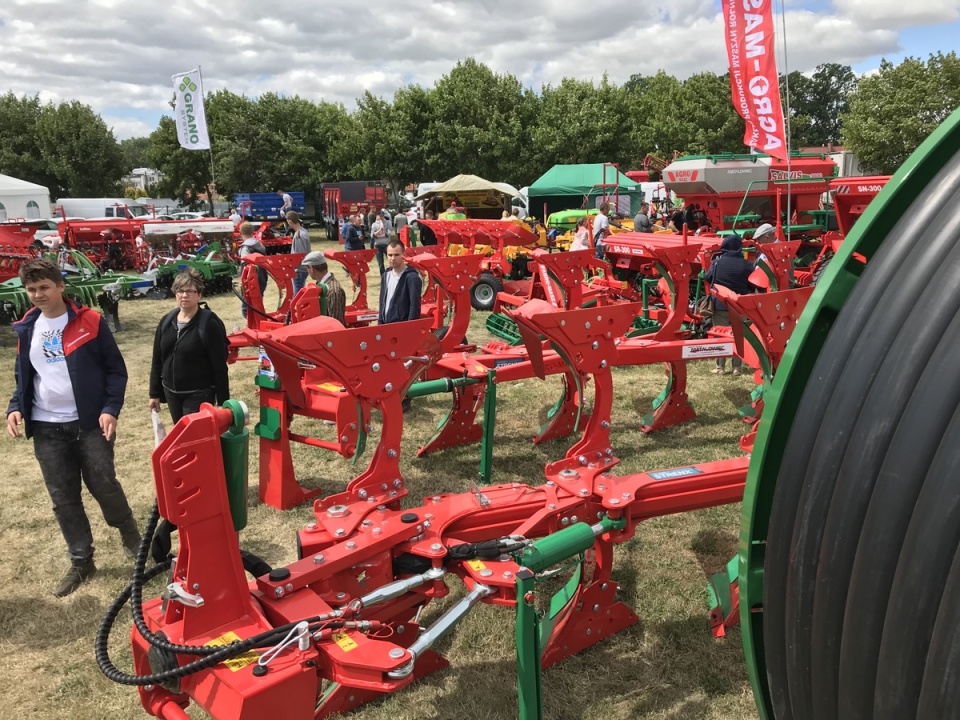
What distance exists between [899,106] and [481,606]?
1292 inches

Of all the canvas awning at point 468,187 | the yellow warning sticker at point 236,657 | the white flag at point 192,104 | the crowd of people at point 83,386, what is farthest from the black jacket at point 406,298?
the canvas awning at point 468,187

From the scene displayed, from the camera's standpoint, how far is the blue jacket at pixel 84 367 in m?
4.18

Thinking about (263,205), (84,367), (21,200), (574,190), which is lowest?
(84,367)

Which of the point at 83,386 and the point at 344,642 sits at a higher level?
the point at 83,386

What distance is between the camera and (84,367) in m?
4.20

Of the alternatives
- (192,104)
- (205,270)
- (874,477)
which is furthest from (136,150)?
(874,477)

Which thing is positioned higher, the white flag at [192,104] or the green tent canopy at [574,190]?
the white flag at [192,104]

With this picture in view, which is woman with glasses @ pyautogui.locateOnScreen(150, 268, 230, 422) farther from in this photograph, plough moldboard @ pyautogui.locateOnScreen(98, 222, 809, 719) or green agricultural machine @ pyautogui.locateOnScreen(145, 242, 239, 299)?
green agricultural machine @ pyautogui.locateOnScreen(145, 242, 239, 299)

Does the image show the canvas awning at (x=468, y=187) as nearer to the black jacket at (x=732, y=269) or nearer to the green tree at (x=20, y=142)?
the black jacket at (x=732, y=269)

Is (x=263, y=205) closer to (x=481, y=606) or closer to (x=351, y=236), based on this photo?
(x=351, y=236)

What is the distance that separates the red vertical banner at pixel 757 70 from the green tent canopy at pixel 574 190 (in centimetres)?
1337

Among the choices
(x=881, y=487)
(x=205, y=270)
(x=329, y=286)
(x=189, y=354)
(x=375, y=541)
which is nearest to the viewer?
(x=881, y=487)

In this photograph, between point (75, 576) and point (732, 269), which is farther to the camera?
point (732, 269)

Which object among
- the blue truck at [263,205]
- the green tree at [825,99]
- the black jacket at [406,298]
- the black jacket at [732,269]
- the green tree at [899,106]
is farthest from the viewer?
the green tree at [825,99]
